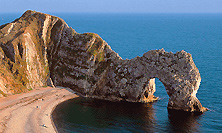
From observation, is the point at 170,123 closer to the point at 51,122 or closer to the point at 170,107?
the point at 170,107

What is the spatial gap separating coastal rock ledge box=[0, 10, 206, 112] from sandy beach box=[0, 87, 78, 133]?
368 centimetres

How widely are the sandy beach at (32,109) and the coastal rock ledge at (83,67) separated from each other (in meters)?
3.68

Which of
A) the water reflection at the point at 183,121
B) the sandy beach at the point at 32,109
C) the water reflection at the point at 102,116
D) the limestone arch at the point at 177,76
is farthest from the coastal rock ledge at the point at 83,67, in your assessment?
the water reflection at the point at 102,116

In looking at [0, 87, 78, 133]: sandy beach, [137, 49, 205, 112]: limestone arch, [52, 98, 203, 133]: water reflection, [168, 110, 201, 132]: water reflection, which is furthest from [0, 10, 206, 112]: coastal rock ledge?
[52, 98, 203, 133]: water reflection

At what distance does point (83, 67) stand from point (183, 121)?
118 feet

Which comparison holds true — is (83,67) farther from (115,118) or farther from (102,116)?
(115,118)

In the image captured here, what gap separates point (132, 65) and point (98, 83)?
1259 centimetres

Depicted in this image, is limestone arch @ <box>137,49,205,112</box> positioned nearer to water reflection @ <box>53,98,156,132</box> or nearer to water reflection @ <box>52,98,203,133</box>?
water reflection @ <box>52,98,203,133</box>

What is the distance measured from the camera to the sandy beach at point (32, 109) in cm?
5331

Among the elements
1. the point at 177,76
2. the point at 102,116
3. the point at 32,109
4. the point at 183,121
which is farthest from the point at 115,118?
the point at 32,109

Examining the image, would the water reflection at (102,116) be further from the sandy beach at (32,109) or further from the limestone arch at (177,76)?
the limestone arch at (177,76)

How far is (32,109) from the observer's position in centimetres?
6438

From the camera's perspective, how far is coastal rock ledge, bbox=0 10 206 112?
224ft

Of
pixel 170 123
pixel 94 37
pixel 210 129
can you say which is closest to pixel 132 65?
pixel 94 37
